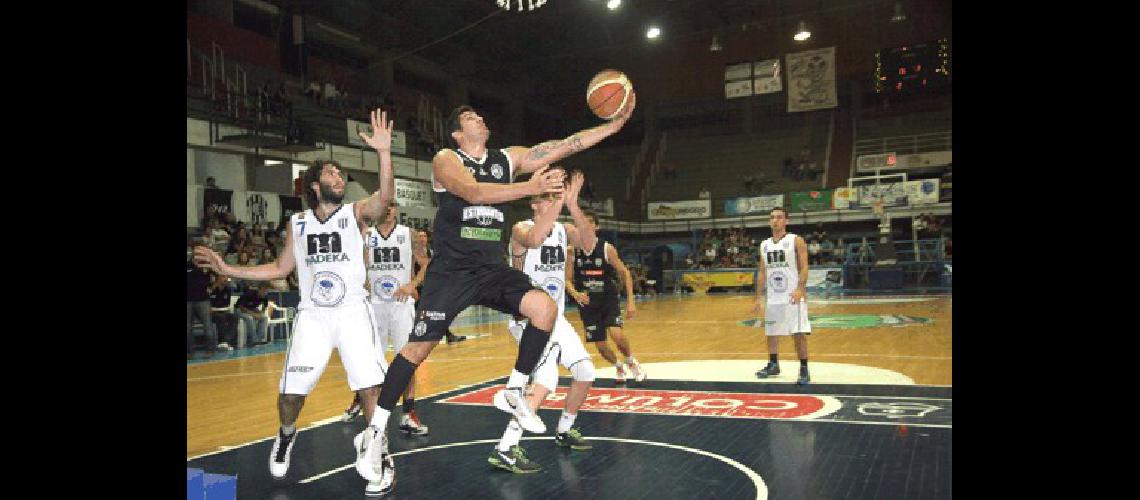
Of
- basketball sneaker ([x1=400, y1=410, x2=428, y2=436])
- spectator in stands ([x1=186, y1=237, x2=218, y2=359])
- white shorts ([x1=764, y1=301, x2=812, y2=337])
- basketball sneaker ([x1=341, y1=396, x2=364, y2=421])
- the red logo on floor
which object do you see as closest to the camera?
basketball sneaker ([x1=400, y1=410, x2=428, y2=436])

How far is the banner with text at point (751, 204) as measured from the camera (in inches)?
1220

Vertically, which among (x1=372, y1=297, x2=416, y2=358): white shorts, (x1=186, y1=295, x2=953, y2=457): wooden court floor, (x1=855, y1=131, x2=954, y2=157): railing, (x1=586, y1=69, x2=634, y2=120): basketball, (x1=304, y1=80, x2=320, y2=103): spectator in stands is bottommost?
(x1=186, y1=295, x2=953, y2=457): wooden court floor

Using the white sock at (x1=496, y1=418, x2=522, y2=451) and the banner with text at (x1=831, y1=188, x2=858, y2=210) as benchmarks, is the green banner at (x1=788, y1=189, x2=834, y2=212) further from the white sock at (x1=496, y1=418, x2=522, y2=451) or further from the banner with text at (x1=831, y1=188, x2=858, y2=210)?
the white sock at (x1=496, y1=418, x2=522, y2=451)

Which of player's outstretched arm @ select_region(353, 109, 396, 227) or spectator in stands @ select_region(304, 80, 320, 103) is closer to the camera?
player's outstretched arm @ select_region(353, 109, 396, 227)

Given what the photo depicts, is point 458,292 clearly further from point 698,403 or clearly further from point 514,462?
point 698,403

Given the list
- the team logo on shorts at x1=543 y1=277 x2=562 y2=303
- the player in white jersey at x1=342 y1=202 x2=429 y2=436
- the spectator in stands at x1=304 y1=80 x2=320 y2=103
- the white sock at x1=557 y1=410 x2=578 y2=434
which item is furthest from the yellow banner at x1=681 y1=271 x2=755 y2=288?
the white sock at x1=557 y1=410 x2=578 y2=434

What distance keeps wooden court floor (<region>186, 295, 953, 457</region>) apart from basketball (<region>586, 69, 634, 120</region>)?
3.33m

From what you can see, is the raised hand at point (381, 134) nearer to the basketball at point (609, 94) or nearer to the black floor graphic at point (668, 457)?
the basketball at point (609, 94)

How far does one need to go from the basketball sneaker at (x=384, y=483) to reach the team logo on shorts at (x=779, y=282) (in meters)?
5.25

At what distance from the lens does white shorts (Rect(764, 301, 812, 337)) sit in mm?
7966

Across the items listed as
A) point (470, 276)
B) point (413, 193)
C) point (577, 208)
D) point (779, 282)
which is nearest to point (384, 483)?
point (470, 276)

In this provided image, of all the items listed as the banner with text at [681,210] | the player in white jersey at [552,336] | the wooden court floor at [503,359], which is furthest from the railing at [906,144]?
the player in white jersey at [552,336]
